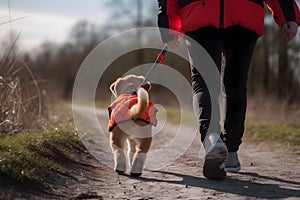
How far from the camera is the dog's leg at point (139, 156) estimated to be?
478 centimetres

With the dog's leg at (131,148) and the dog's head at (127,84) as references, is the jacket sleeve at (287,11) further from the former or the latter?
the dog's leg at (131,148)

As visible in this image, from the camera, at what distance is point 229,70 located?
15.8 feet

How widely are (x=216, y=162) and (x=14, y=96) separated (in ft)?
13.6

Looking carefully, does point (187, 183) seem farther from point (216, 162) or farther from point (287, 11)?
point (287, 11)

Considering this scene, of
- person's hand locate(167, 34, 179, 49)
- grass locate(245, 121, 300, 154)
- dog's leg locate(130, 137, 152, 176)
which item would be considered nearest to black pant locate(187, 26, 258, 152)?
person's hand locate(167, 34, 179, 49)

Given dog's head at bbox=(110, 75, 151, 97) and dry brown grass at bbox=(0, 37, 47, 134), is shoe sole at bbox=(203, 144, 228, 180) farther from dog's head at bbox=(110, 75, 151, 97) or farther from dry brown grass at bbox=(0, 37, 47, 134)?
dry brown grass at bbox=(0, 37, 47, 134)

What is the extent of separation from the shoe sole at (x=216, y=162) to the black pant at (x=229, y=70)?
250 mm

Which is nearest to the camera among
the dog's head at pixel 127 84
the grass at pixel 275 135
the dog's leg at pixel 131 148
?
the dog's leg at pixel 131 148

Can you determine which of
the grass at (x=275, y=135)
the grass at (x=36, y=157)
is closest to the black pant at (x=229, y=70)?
the grass at (x=36, y=157)

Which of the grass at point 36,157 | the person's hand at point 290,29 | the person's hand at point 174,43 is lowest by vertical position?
the grass at point 36,157

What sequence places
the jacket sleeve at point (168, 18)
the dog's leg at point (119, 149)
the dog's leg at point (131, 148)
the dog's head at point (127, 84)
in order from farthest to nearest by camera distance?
the dog's head at point (127, 84) < the dog's leg at point (131, 148) < the dog's leg at point (119, 149) < the jacket sleeve at point (168, 18)

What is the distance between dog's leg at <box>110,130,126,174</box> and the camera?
4.96 meters

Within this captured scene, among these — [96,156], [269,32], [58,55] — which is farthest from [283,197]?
[58,55]

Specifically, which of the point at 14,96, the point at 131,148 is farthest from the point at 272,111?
the point at 131,148
